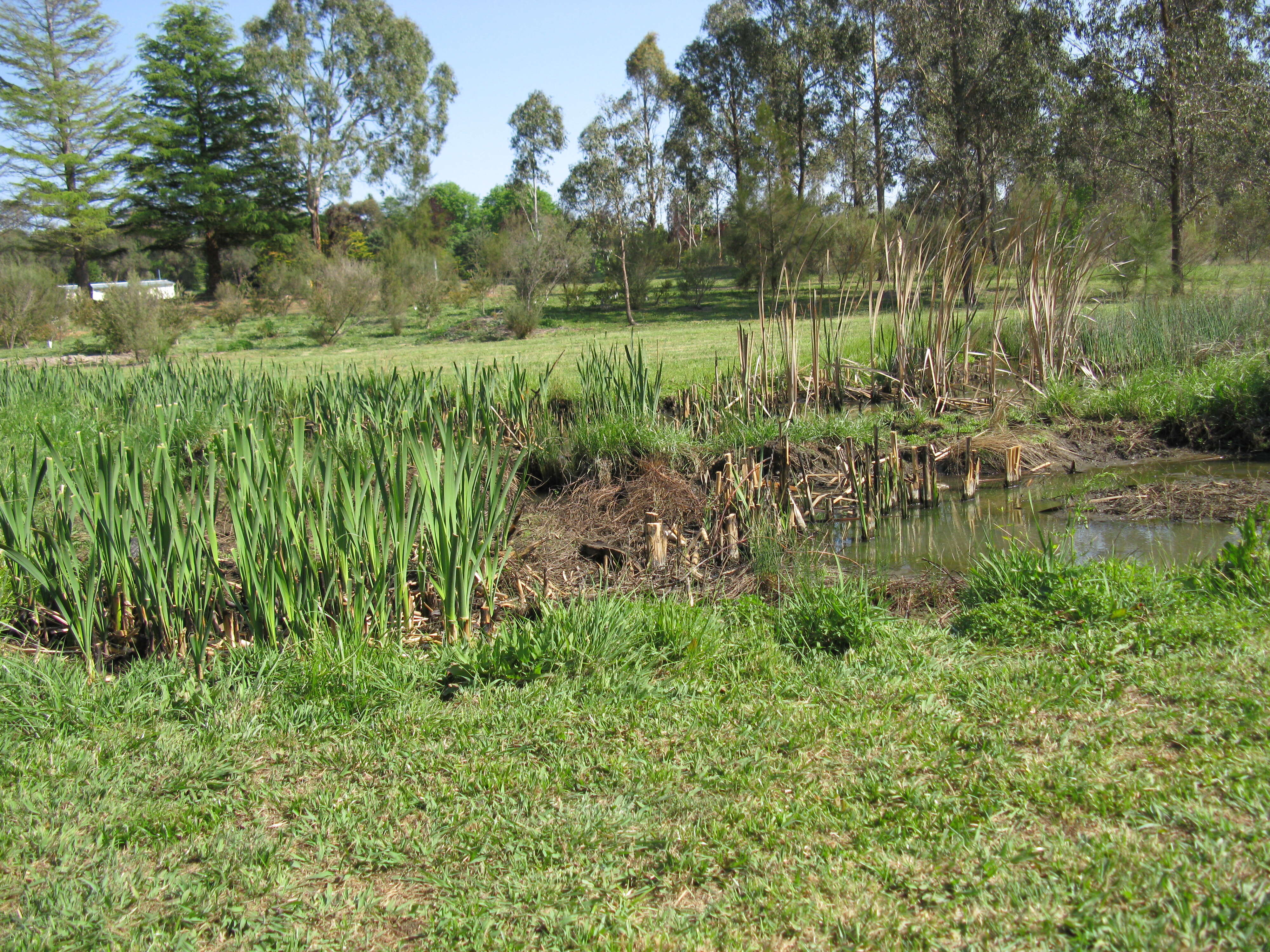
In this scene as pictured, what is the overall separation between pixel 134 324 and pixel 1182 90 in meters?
23.6

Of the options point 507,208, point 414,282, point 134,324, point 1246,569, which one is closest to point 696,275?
point 414,282

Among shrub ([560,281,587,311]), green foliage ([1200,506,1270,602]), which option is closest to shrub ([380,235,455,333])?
shrub ([560,281,587,311])

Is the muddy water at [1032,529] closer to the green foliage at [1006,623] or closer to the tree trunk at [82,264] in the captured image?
the green foliage at [1006,623]

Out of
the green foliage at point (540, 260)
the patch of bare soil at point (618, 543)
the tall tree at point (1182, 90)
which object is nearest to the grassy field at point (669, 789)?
the patch of bare soil at point (618, 543)

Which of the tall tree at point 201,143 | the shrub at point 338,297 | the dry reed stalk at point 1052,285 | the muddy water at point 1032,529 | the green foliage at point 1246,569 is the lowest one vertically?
the muddy water at point 1032,529

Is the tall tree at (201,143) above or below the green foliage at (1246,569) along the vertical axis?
above

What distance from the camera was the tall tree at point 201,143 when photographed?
38375 mm

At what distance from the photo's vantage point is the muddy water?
5.79 m

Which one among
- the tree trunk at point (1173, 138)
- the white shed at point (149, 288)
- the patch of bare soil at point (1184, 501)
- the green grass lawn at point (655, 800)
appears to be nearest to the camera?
the green grass lawn at point (655, 800)

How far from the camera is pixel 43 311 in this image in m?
24.9

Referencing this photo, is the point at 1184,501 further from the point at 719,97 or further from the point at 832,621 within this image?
the point at 719,97

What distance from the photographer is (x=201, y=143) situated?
130ft

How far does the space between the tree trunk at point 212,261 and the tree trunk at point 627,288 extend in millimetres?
21323

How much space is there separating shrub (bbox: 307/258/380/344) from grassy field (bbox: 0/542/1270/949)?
71.0ft
